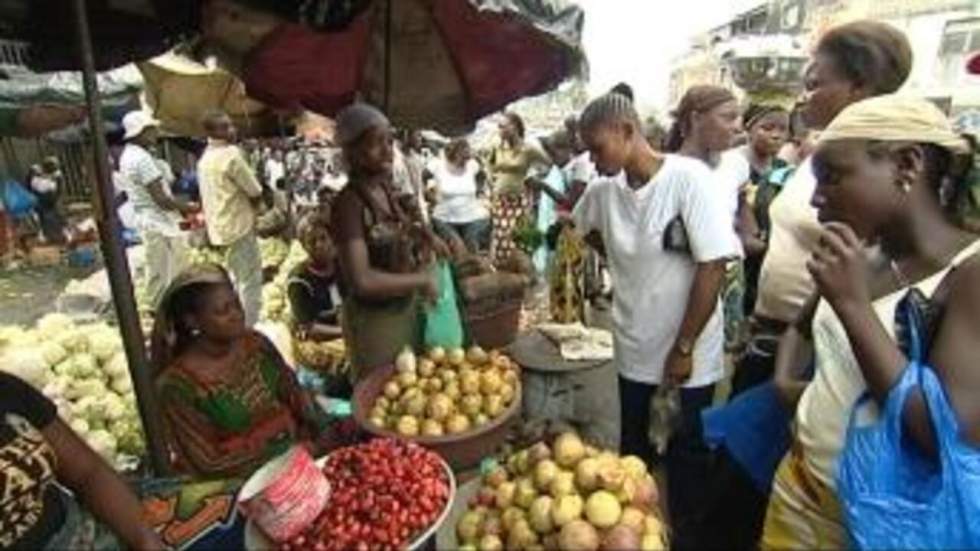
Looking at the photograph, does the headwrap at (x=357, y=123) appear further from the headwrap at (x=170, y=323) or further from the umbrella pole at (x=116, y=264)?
the umbrella pole at (x=116, y=264)

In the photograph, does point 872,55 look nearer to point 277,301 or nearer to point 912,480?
point 912,480

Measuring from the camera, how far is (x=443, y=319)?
362 cm

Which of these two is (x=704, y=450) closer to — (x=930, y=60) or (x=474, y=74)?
(x=474, y=74)

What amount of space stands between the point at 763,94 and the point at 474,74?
5.45 m

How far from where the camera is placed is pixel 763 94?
9125mm

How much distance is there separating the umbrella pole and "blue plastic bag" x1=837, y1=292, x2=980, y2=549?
2.29m

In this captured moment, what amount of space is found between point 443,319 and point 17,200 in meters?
12.6

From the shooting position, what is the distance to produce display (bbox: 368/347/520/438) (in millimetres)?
2855

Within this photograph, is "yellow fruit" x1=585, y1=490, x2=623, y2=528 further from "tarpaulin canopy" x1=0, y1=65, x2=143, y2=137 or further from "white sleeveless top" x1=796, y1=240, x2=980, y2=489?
"tarpaulin canopy" x1=0, y1=65, x2=143, y2=137

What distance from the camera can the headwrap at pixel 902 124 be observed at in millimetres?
1705

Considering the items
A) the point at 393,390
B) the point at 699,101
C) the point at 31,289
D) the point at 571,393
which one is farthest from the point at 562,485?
the point at 31,289

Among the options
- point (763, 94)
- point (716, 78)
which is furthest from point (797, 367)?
point (716, 78)

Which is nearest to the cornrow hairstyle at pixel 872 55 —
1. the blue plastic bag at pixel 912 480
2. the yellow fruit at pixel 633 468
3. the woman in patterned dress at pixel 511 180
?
the blue plastic bag at pixel 912 480

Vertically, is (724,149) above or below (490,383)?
above
